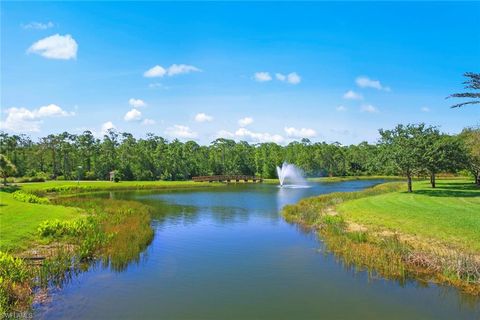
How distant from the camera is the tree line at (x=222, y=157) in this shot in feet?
146

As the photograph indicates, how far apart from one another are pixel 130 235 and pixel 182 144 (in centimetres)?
10514

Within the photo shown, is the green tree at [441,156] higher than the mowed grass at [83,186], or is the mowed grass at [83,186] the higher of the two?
the green tree at [441,156]

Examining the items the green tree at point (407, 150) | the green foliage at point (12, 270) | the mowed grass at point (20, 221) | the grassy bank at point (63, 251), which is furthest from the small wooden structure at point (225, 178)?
the green foliage at point (12, 270)

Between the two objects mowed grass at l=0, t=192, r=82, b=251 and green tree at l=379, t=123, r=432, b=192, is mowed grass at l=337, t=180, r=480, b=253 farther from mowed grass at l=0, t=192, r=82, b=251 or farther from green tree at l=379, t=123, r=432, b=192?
mowed grass at l=0, t=192, r=82, b=251

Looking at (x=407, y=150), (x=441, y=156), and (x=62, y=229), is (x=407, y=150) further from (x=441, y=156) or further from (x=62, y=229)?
(x=62, y=229)

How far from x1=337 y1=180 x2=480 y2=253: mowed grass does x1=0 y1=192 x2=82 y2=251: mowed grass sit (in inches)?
875

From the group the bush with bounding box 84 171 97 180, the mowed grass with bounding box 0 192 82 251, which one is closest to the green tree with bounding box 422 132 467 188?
the mowed grass with bounding box 0 192 82 251

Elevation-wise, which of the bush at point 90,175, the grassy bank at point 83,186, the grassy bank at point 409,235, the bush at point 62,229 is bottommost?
the grassy bank at point 409,235

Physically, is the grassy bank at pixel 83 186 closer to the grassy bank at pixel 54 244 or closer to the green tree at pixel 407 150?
the grassy bank at pixel 54 244

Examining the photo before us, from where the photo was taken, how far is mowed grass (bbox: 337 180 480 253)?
71.1 feet

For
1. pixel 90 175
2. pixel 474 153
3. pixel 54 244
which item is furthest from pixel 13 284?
pixel 90 175

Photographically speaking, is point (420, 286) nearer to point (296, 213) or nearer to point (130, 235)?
point (130, 235)

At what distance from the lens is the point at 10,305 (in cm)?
1337

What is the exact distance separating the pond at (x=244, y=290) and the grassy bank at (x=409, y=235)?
1.15m
